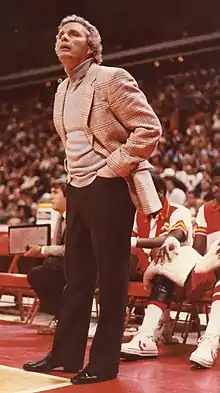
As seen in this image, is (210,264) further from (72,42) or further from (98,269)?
(72,42)

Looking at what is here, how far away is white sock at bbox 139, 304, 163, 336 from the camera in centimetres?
414

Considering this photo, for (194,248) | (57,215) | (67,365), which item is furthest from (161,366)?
(57,215)

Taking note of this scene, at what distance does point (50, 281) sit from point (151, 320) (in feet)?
4.62

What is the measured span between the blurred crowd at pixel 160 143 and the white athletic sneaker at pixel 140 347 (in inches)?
233

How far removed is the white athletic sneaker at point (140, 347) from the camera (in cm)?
404

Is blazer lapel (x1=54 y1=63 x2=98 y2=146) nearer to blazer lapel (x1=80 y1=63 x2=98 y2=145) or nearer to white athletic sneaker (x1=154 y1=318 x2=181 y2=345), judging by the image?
blazer lapel (x1=80 y1=63 x2=98 y2=145)

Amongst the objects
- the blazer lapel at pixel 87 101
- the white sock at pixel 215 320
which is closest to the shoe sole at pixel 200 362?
the white sock at pixel 215 320

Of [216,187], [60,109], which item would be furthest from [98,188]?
[216,187]

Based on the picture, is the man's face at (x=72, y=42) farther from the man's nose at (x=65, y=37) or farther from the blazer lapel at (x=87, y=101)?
the blazer lapel at (x=87, y=101)

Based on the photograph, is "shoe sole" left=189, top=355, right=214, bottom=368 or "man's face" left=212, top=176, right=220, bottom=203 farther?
"man's face" left=212, top=176, right=220, bottom=203

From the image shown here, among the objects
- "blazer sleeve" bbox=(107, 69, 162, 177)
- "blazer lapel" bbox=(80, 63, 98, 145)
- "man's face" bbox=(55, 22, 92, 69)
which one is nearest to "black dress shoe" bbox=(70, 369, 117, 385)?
"blazer sleeve" bbox=(107, 69, 162, 177)

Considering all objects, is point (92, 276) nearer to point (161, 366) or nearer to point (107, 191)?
point (107, 191)

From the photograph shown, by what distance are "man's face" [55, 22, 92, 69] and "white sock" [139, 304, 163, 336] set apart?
1.53 m

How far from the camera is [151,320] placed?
4.18 meters
